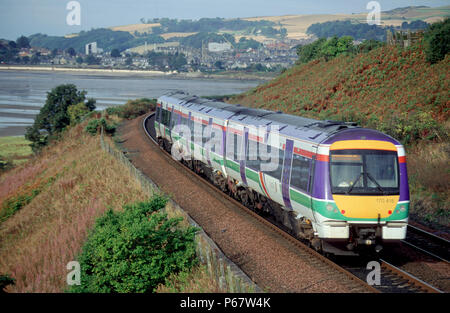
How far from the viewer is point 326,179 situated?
1205 centimetres

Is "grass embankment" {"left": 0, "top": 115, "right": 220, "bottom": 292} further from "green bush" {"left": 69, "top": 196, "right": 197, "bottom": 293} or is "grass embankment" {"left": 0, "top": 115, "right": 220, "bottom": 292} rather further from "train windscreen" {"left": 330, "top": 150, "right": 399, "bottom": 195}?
"train windscreen" {"left": 330, "top": 150, "right": 399, "bottom": 195}

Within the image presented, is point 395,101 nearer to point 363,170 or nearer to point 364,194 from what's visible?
point 363,170

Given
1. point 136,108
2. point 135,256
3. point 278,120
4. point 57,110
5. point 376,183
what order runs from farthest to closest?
point 57,110 → point 136,108 → point 278,120 → point 376,183 → point 135,256

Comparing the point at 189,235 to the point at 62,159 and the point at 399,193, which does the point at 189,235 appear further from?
the point at 62,159

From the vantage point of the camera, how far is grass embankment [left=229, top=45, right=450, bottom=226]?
19.8 metres

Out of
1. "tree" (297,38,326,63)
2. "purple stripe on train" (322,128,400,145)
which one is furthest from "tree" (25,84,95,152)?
"purple stripe on train" (322,128,400,145)

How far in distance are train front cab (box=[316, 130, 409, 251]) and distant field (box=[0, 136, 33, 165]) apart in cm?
4804

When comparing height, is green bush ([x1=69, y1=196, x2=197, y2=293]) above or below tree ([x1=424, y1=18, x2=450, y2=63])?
below

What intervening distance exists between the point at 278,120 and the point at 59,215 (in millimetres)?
11332

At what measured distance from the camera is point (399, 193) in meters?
12.0

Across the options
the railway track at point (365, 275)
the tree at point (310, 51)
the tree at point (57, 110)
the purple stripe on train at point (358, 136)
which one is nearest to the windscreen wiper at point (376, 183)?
the purple stripe on train at point (358, 136)

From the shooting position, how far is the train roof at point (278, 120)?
43.3 feet

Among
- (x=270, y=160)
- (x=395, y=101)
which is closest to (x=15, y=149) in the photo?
(x=395, y=101)
